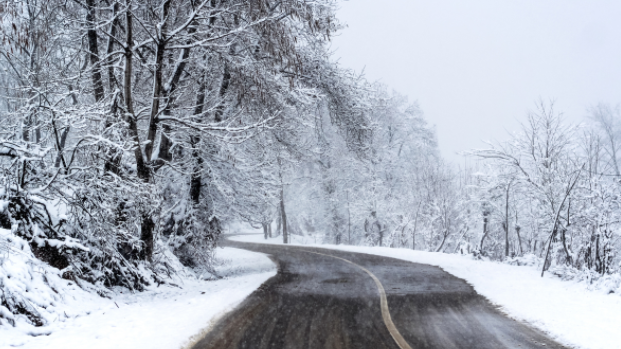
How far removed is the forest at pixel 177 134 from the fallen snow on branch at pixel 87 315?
1.20 ft

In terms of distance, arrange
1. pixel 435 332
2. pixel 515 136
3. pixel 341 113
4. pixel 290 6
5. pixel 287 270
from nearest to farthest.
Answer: pixel 435 332 → pixel 290 6 → pixel 341 113 → pixel 287 270 → pixel 515 136

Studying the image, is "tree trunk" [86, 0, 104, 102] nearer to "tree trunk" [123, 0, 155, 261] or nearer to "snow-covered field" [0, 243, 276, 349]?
"tree trunk" [123, 0, 155, 261]

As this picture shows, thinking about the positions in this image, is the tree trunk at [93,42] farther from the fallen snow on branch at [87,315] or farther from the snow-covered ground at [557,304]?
the snow-covered ground at [557,304]

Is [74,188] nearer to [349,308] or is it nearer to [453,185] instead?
[349,308]

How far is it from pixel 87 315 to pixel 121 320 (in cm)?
57

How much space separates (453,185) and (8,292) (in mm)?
33194

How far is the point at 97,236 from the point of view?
800cm

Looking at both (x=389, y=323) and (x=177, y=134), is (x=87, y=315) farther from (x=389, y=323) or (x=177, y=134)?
(x=177, y=134)

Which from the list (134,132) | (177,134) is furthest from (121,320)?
(177,134)

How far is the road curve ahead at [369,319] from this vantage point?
5773mm

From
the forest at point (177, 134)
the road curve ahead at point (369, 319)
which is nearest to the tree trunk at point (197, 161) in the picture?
the forest at point (177, 134)

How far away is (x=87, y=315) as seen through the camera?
6641mm

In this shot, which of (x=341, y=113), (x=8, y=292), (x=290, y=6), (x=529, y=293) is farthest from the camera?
(x=341, y=113)

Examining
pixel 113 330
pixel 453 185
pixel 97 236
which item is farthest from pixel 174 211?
pixel 453 185
